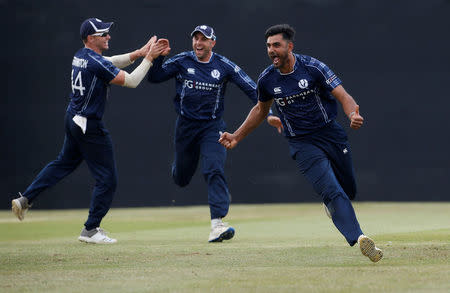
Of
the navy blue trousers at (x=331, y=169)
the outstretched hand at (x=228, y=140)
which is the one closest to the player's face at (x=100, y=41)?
the outstretched hand at (x=228, y=140)

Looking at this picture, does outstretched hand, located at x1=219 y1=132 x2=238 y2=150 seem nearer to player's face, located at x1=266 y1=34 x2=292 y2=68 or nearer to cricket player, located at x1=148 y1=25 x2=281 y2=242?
player's face, located at x1=266 y1=34 x2=292 y2=68

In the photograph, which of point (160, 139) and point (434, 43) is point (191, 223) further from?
point (434, 43)

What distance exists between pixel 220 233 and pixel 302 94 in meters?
1.94

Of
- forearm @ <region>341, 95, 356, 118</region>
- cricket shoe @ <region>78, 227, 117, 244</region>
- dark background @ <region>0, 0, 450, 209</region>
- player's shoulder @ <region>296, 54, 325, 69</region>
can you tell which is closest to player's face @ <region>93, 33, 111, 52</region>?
cricket shoe @ <region>78, 227, 117, 244</region>

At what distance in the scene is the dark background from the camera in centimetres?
1302

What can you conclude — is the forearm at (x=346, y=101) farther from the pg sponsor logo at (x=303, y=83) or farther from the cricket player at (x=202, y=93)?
the cricket player at (x=202, y=93)

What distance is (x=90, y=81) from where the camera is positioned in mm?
7844

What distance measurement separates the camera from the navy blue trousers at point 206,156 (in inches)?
325

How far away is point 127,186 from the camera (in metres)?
13.0

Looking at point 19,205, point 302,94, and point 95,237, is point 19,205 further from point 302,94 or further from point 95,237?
point 302,94

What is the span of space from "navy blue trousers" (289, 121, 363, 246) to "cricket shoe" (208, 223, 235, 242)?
1423mm

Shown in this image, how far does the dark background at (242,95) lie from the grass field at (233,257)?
1683 millimetres

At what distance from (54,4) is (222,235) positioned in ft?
21.4

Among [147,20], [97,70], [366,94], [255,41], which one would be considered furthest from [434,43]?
[97,70]
